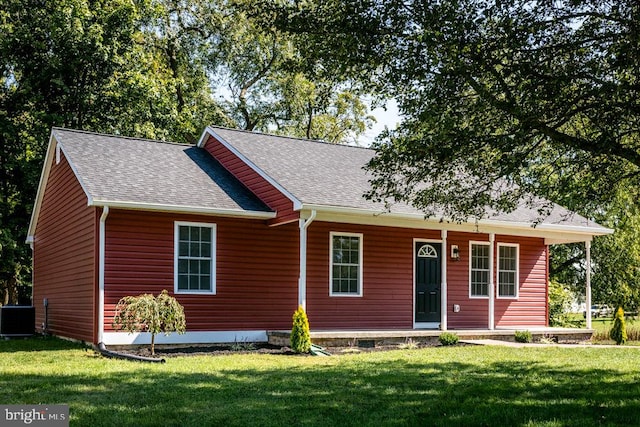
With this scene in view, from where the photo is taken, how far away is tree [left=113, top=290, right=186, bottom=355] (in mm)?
12820

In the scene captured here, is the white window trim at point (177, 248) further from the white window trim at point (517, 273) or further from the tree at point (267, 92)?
the tree at point (267, 92)

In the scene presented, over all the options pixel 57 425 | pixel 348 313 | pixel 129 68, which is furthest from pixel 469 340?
pixel 129 68

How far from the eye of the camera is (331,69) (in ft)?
29.9

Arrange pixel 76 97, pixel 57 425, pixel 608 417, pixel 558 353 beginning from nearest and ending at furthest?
pixel 57 425
pixel 608 417
pixel 558 353
pixel 76 97

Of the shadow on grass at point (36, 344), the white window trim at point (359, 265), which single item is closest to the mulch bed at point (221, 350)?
the shadow on grass at point (36, 344)

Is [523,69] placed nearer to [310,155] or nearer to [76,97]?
[310,155]

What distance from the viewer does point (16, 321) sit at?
17.6 metres

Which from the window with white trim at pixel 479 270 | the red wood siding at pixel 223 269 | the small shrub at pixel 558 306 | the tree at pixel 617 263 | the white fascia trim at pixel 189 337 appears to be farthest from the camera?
the tree at pixel 617 263

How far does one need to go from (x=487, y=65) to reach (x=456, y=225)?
9027 mm

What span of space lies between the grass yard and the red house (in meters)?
2.34

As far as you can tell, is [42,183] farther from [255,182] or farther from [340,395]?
[340,395]

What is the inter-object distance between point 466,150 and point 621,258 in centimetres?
2367

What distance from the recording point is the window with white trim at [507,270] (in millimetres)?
19219

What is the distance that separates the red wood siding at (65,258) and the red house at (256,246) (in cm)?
6
